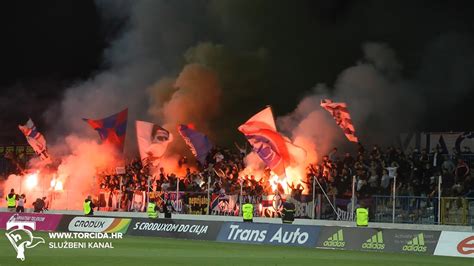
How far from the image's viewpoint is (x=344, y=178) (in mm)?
33625

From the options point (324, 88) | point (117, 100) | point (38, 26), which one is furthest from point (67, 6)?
point (324, 88)

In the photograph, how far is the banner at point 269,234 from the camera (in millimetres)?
28344

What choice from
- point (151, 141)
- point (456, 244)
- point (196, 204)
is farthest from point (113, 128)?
point (456, 244)

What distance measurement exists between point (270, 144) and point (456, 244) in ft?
46.6

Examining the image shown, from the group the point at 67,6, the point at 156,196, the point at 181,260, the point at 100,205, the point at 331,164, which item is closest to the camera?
the point at 181,260

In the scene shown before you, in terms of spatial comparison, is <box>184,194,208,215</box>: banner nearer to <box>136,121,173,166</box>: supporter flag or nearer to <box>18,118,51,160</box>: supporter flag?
<box>136,121,173,166</box>: supporter flag

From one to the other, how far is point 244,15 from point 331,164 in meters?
21.5

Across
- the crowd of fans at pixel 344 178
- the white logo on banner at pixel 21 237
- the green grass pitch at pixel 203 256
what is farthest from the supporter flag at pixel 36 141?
the green grass pitch at pixel 203 256

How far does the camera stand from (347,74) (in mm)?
46469

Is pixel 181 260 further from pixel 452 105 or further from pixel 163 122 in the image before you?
pixel 163 122

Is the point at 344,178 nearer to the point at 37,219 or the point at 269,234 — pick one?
the point at 269,234

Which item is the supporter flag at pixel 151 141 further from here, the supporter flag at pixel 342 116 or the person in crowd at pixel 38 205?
the supporter flag at pixel 342 116

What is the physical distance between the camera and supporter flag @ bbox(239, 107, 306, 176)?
37.5m

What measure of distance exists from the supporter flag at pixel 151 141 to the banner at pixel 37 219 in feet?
28.9
